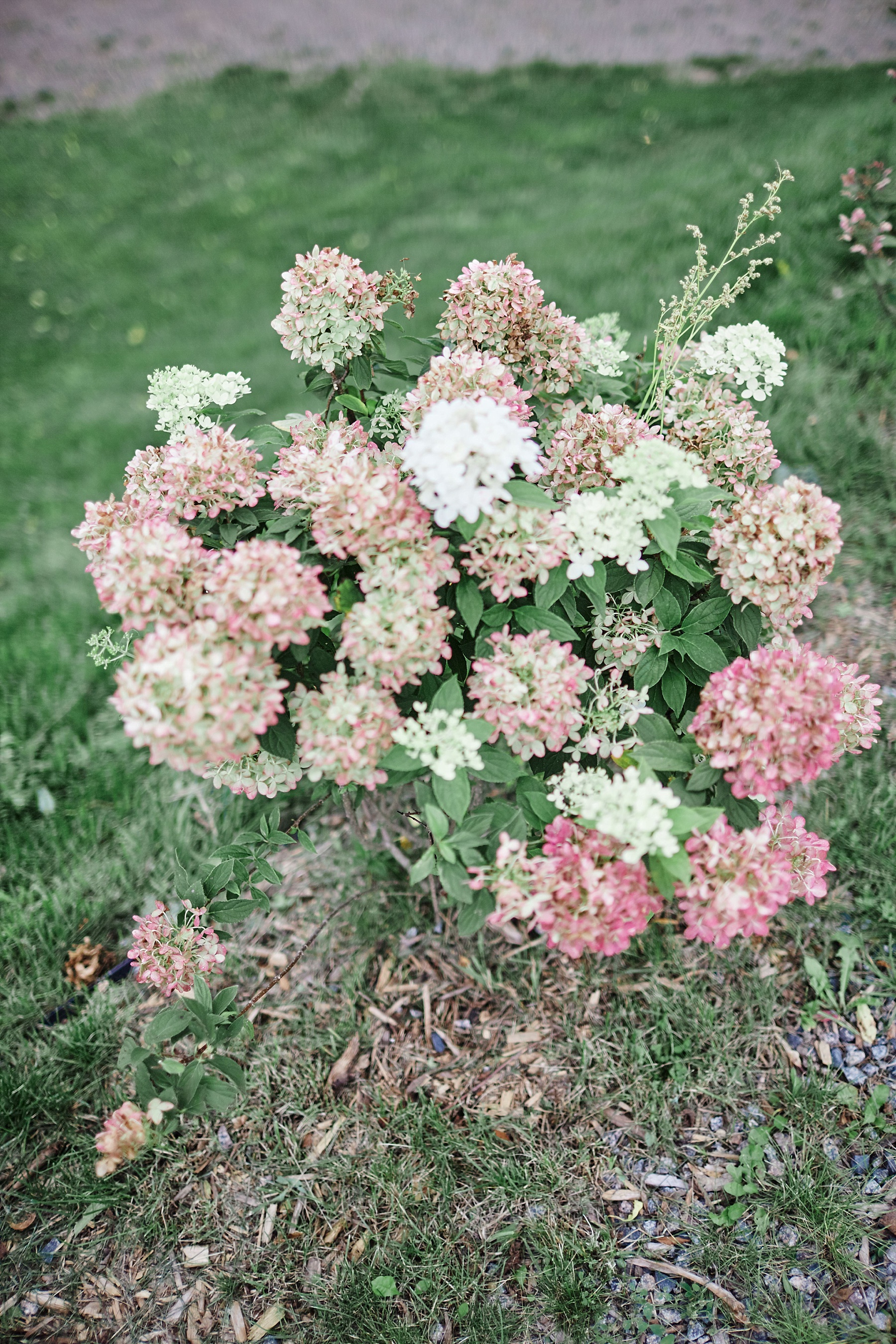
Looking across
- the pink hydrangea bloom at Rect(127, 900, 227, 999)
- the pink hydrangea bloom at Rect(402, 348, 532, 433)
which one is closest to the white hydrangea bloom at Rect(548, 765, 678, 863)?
the pink hydrangea bloom at Rect(402, 348, 532, 433)

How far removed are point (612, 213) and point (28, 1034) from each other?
545 cm

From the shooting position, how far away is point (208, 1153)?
222cm

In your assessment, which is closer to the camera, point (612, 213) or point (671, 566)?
point (671, 566)

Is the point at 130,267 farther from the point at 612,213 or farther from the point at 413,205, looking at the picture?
the point at 612,213

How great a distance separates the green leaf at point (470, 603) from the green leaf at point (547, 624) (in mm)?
91

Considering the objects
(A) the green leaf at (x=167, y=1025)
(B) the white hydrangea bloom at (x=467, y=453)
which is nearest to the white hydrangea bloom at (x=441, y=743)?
(B) the white hydrangea bloom at (x=467, y=453)

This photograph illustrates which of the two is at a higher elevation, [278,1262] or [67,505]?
[67,505]

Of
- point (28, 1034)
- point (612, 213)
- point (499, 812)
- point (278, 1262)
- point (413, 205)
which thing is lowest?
point (278, 1262)

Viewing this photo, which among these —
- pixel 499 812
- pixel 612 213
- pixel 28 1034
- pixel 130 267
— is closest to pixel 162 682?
pixel 499 812

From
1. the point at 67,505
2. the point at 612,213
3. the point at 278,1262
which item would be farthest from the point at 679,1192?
the point at 612,213

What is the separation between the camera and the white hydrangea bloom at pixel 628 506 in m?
1.61

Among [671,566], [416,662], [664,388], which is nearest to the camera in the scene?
[416,662]

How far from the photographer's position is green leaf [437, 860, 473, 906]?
1629 mm

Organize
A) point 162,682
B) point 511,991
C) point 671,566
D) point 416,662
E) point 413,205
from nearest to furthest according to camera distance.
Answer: point 162,682 → point 416,662 → point 671,566 → point 511,991 → point 413,205
